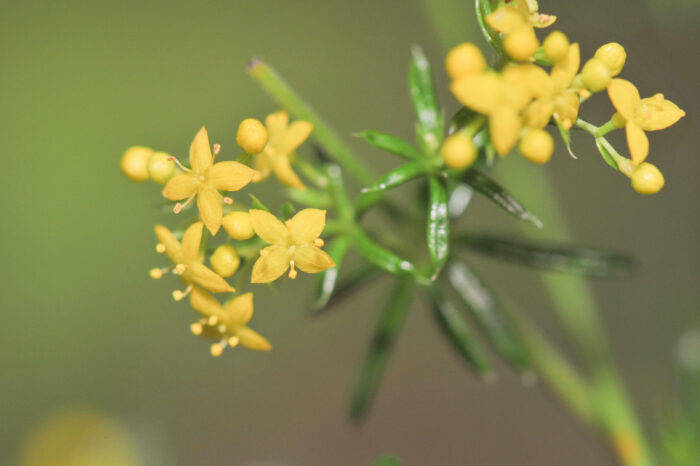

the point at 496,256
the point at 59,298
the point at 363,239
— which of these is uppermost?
the point at 363,239

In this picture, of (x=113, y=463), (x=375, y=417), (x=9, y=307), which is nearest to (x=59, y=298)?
(x=9, y=307)

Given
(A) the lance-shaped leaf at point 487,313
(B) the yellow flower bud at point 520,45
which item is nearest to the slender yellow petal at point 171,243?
(B) the yellow flower bud at point 520,45

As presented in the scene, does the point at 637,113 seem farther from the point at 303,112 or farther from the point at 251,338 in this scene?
the point at 251,338

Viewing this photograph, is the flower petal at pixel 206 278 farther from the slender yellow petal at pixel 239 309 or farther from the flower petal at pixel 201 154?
the flower petal at pixel 201 154

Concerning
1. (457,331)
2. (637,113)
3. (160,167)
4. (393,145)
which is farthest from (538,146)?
(457,331)

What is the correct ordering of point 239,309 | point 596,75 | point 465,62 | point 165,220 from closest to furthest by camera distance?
point 465,62
point 596,75
point 239,309
point 165,220

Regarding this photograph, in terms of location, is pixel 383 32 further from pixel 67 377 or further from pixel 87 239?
pixel 67 377
